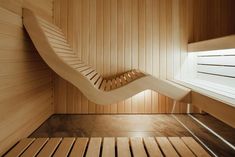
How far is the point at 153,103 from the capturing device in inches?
203

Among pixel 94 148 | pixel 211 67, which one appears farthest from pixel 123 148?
pixel 211 67

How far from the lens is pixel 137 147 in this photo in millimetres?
2885

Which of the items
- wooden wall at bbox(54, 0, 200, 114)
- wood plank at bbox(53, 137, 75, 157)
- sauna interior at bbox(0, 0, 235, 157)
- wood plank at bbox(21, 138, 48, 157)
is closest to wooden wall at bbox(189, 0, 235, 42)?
sauna interior at bbox(0, 0, 235, 157)

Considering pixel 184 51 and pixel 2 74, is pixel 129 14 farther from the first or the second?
pixel 2 74

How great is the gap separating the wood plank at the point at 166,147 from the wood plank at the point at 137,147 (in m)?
0.19

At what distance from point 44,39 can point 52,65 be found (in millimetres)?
318

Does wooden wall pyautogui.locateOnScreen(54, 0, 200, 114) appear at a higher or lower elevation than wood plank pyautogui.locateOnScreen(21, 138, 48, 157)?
higher

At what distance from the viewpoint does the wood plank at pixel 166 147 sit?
2.69 m

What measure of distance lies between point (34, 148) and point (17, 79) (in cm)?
86

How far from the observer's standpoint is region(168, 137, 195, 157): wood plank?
2.70 metres

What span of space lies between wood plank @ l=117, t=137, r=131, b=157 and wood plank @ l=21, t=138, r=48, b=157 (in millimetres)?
771

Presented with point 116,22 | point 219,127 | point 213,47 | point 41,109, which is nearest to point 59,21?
point 116,22

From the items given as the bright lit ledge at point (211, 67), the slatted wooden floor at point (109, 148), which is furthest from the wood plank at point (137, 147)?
the bright lit ledge at point (211, 67)

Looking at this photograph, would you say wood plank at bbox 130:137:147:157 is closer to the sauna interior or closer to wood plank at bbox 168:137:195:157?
the sauna interior
